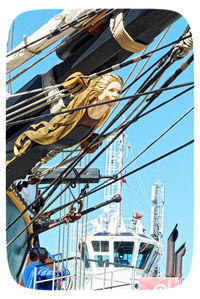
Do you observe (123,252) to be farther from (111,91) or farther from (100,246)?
(111,91)

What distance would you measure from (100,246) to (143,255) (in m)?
0.64

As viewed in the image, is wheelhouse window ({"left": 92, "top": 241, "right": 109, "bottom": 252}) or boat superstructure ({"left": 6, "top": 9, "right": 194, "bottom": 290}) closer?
boat superstructure ({"left": 6, "top": 9, "right": 194, "bottom": 290})

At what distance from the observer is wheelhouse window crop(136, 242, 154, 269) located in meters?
7.88

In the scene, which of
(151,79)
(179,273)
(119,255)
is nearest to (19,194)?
(151,79)

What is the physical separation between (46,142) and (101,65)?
0.53m

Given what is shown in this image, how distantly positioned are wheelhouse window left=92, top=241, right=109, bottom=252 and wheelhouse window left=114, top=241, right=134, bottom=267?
0.43 ft

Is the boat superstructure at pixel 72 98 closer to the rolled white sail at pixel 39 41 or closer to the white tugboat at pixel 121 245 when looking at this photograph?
the rolled white sail at pixel 39 41

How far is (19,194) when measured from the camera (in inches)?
146

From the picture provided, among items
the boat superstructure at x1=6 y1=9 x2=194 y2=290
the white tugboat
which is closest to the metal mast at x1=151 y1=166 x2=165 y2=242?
the white tugboat

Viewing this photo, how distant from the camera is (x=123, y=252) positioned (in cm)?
791

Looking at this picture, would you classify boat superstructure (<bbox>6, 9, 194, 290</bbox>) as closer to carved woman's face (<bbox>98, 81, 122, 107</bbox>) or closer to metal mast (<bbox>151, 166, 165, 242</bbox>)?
carved woman's face (<bbox>98, 81, 122, 107</bbox>)

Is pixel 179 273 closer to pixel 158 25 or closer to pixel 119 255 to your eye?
pixel 158 25

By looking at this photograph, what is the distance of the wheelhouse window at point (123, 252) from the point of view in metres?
7.77

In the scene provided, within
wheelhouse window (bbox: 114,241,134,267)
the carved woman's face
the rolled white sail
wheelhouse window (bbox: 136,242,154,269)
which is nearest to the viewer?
the rolled white sail
